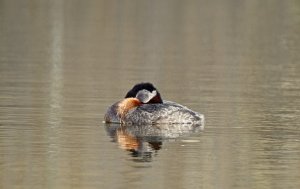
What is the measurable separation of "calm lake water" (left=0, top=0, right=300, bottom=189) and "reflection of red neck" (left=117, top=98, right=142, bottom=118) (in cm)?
51

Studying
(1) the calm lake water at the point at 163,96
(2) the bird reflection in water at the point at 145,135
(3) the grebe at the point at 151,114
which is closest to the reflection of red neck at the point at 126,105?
(3) the grebe at the point at 151,114

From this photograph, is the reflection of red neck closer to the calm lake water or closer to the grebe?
the grebe

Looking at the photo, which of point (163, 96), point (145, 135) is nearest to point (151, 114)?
point (145, 135)

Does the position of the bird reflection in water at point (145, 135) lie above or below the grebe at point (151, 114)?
below

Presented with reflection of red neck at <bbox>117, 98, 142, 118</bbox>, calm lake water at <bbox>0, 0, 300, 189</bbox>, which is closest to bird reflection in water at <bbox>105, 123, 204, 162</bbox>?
calm lake water at <bbox>0, 0, 300, 189</bbox>

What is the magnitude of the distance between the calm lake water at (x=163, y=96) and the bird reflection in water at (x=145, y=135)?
1.4 inches

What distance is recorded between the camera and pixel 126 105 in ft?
95.1

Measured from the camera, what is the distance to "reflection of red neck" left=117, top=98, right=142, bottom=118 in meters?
28.7

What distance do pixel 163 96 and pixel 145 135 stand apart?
752cm

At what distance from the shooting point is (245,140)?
2577 cm

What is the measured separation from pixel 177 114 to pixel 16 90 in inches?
264

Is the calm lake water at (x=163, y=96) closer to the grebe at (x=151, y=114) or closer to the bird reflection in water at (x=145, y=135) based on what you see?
the bird reflection in water at (x=145, y=135)

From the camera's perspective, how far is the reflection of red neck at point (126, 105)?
28719 millimetres

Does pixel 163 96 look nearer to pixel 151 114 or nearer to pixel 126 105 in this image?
pixel 126 105
